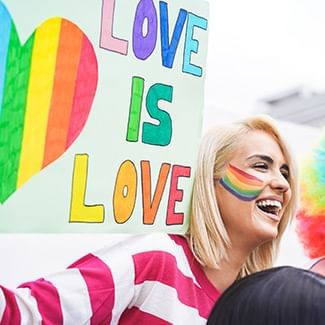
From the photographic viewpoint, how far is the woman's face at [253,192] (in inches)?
37.7

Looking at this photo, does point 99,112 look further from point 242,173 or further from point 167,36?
point 242,173

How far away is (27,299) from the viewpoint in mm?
754

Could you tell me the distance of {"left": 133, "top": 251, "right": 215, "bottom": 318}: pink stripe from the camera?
0.87m

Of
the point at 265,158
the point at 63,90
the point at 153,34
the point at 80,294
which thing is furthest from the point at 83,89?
the point at 265,158

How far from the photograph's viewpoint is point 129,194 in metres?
0.81

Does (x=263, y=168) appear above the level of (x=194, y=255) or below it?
above

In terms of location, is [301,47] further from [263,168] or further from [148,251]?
[148,251]

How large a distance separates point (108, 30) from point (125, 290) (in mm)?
329

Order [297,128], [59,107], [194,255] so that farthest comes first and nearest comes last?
[297,128] < [194,255] < [59,107]

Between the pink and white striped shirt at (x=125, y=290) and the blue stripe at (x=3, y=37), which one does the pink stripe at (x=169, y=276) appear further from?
the blue stripe at (x=3, y=37)

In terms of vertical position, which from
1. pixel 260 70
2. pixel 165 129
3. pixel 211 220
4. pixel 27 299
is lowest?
pixel 27 299

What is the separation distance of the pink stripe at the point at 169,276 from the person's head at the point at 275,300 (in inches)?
11.7

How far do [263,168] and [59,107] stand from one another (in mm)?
380

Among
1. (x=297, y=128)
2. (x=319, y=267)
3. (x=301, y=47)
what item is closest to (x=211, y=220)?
(x=319, y=267)
